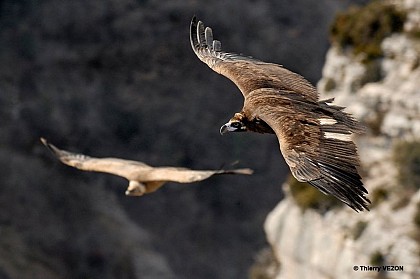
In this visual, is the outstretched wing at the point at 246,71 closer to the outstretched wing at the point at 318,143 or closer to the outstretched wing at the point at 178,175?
the outstretched wing at the point at 318,143

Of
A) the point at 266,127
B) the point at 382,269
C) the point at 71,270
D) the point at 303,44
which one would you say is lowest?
the point at 266,127

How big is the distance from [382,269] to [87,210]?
17145mm

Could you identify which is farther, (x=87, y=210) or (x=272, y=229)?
(x=87, y=210)

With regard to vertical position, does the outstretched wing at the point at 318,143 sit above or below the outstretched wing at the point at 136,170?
below

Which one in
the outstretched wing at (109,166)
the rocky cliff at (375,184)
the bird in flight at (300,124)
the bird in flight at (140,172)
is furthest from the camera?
the rocky cliff at (375,184)

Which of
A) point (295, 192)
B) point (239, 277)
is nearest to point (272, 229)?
point (295, 192)

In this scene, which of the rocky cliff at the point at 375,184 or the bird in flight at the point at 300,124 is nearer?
the bird in flight at the point at 300,124

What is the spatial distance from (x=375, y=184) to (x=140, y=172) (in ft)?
25.4

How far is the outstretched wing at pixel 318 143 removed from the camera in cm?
1293

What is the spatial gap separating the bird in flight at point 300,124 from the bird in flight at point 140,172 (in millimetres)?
1142

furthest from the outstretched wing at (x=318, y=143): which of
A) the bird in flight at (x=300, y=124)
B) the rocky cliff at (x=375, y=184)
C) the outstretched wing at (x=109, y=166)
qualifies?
the rocky cliff at (x=375, y=184)

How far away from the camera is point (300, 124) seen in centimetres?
1417

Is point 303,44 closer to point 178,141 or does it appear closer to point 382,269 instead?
point 178,141

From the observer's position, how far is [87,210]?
3784 centimetres
